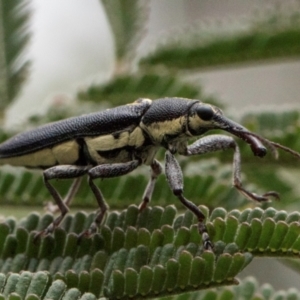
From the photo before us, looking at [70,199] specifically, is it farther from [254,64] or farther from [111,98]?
[254,64]

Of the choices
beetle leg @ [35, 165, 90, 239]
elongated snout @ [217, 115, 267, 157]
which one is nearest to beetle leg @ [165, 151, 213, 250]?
elongated snout @ [217, 115, 267, 157]

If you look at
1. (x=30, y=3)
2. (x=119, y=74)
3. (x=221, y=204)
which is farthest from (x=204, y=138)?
(x=30, y=3)

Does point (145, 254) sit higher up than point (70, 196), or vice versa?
point (145, 254)

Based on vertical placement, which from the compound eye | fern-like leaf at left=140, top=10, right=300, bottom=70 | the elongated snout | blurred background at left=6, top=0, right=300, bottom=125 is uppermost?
fern-like leaf at left=140, top=10, right=300, bottom=70

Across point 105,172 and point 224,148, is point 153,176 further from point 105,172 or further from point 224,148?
point 224,148

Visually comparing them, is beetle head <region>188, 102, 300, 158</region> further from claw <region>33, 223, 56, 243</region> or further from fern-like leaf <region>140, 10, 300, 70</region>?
fern-like leaf <region>140, 10, 300, 70</region>

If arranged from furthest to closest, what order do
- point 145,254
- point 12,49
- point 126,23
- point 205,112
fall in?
point 126,23, point 12,49, point 205,112, point 145,254

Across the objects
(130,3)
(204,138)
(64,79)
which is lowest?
(64,79)

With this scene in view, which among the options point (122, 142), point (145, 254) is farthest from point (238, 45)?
point (145, 254)
